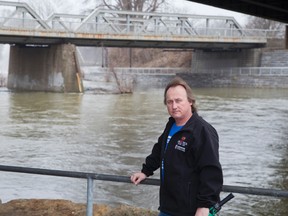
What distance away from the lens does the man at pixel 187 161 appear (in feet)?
10.6

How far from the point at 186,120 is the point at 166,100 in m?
0.20

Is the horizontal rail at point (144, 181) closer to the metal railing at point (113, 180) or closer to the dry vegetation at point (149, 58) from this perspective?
the metal railing at point (113, 180)

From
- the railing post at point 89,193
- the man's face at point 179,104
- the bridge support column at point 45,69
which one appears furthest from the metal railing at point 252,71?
the man's face at point 179,104

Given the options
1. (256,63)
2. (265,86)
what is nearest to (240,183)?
(265,86)

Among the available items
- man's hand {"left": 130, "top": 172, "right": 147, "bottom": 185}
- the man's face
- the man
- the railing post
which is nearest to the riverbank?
the railing post

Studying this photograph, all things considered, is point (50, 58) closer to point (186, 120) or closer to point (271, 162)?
point (271, 162)

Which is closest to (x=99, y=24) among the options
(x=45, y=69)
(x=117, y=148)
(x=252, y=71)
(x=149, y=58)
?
(x=45, y=69)

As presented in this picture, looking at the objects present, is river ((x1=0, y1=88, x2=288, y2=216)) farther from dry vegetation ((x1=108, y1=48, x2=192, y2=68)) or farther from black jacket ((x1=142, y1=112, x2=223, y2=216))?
dry vegetation ((x1=108, y1=48, x2=192, y2=68))

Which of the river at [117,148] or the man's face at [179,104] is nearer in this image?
the man's face at [179,104]

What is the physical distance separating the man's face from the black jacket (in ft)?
0.17

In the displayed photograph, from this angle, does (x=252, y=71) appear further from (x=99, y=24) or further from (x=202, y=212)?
(x=202, y=212)

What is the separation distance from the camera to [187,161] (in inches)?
131

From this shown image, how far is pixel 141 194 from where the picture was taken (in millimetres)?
9156

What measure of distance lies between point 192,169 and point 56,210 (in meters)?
3.37
